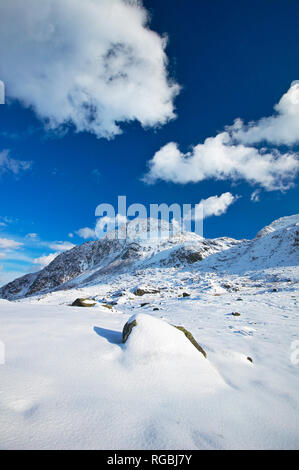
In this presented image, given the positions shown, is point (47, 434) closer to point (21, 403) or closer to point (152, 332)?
point (21, 403)

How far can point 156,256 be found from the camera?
168ft

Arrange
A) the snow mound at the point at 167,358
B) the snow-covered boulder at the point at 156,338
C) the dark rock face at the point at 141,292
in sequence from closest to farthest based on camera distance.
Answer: the snow mound at the point at 167,358
the snow-covered boulder at the point at 156,338
the dark rock face at the point at 141,292

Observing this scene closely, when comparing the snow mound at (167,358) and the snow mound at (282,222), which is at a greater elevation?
the snow mound at (282,222)

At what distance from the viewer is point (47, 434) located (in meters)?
1.48

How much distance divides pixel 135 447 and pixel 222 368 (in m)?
2.48

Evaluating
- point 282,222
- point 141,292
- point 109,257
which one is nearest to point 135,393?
point 141,292

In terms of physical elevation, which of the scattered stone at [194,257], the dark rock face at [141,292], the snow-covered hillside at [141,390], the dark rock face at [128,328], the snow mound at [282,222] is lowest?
the dark rock face at [141,292]

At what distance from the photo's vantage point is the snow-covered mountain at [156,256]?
1112 inches

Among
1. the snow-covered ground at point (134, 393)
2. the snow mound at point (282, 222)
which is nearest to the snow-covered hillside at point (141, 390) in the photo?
the snow-covered ground at point (134, 393)

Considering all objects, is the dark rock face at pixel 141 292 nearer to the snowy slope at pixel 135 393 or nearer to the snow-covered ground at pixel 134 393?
the snow-covered ground at pixel 134 393

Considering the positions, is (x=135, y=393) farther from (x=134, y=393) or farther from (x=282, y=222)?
(x=282, y=222)

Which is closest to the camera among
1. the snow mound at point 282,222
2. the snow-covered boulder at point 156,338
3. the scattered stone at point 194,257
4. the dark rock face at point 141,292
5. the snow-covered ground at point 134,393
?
the snow-covered ground at point 134,393

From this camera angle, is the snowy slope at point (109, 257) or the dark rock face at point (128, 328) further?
the snowy slope at point (109, 257)

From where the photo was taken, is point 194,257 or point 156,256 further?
Result: point 156,256
